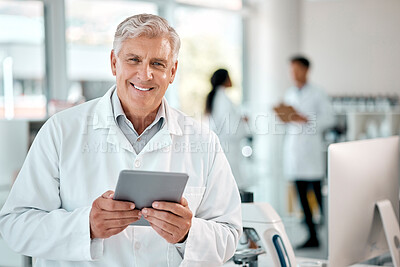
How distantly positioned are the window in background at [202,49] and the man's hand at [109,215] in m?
4.91

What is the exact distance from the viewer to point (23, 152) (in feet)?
11.9

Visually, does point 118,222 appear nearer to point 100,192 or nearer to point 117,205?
point 117,205

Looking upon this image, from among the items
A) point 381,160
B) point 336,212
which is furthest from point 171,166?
point 381,160

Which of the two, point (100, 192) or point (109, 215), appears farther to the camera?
point (100, 192)

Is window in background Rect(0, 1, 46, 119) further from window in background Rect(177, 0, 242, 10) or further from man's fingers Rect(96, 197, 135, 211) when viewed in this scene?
man's fingers Rect(96, 197, 135, 211)

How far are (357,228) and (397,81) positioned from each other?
5133 millimetres

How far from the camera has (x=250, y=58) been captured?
755cm

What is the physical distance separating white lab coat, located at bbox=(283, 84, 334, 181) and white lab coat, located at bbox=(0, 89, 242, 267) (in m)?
3.38

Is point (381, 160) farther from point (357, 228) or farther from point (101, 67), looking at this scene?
point (101, 67)

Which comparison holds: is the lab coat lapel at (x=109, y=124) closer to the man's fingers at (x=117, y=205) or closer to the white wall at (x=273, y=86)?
the man's fingers at (x=117, y=205)

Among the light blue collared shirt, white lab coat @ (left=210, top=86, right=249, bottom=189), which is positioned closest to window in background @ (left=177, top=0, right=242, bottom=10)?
white lab coat @ (left=210, top=86, right=249, bottom=189)

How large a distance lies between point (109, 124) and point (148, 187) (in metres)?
0.35

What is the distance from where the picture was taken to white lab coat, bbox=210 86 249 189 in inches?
180

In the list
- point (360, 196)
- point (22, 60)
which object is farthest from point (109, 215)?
point (22, 60)
